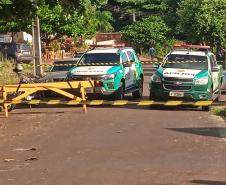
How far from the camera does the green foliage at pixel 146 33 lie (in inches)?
2375

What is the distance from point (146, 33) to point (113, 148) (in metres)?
51.1

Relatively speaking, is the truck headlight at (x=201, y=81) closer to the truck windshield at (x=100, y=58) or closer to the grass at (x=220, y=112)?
the grass at (x=220, y=112)

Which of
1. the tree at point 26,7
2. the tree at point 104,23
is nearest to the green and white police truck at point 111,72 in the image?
the tree at point 26,7

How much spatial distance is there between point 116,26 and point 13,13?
201ft

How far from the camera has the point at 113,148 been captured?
1023cm

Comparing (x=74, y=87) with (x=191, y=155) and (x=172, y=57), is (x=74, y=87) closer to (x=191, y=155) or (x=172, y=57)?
(x=172, y=57)

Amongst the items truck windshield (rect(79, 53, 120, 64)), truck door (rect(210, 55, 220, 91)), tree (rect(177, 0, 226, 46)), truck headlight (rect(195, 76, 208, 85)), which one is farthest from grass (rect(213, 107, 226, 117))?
tree (rect(177, 0, 226, 46))

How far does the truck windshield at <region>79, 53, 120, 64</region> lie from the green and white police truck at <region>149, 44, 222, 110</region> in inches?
68.3

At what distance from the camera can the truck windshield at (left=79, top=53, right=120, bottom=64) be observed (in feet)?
59.2

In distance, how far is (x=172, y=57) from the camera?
17.2m

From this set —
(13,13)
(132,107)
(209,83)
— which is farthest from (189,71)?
(13,13)

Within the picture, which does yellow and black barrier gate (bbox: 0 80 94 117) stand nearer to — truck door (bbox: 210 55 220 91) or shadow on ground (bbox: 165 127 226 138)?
shadow on ground (bbox: 165 127 226 138)

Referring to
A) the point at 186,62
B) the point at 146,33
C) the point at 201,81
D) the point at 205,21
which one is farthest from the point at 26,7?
the point at 146,33

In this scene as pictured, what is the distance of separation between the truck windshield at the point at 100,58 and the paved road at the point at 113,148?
2987 mm
